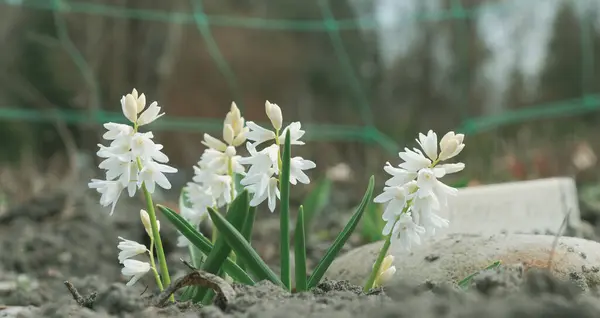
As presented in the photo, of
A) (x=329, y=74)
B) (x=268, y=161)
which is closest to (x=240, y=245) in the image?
(x=268, y=161)

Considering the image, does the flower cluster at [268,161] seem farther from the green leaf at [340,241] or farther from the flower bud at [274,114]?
the green leaf at [340,241]

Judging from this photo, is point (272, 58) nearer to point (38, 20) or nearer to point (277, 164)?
point (38, 20)

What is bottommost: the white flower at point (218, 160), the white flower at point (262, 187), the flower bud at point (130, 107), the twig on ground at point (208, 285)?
the twig on ground at point (208, 285)

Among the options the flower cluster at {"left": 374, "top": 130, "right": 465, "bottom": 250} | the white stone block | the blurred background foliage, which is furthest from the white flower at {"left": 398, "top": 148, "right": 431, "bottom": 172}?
the blurred background foliage

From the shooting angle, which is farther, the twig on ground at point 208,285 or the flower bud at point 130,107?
the flower bud at point 130,107

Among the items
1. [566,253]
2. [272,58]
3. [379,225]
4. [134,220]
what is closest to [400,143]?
[272,58]

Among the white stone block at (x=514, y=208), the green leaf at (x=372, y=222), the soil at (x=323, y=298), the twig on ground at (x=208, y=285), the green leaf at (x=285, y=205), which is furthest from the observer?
the green leaf at (x=372, y=222)

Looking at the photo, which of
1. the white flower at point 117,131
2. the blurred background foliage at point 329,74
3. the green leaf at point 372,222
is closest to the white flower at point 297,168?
the white flower at point 117,131

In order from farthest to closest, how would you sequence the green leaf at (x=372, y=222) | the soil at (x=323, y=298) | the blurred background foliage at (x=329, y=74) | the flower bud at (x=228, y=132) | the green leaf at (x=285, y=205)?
the blurred background foliage at (x=329, y=74)
the green leaf at (x=372, y=222)
the flower bud at (x=228, y=132)
the green leaf at (x=285, y=205)
the soil at (x=323, y=298)
